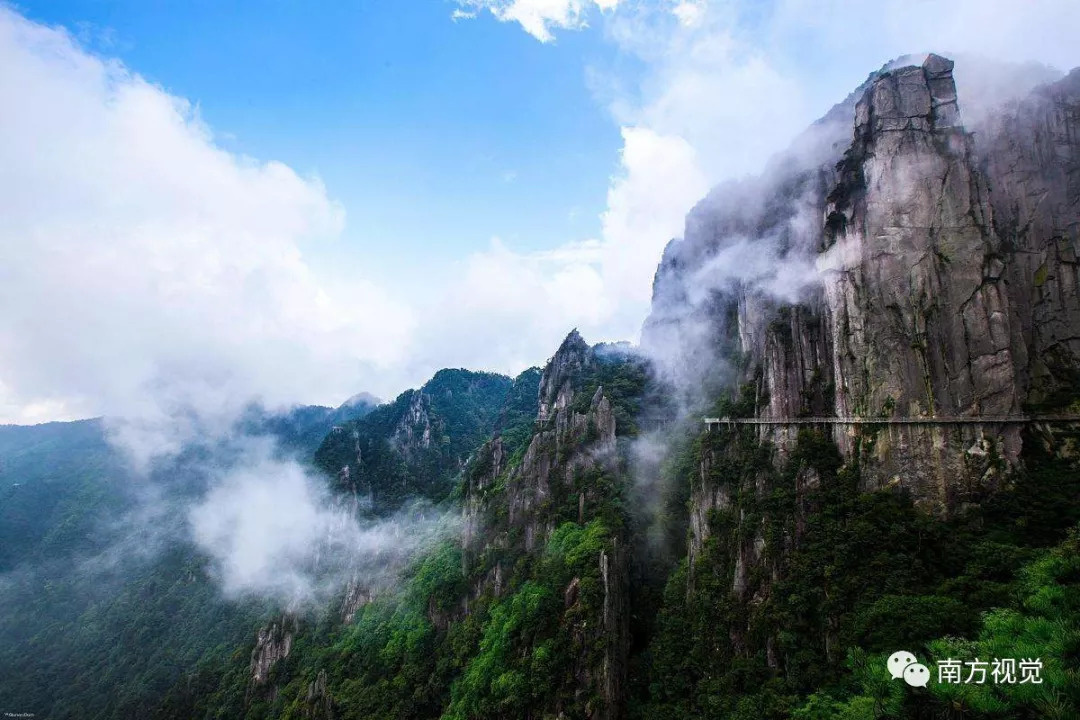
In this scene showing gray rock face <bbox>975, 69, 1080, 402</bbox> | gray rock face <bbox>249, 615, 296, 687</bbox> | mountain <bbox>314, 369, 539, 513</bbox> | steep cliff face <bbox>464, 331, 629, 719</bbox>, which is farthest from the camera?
mountain <bbox>314, 369, 539, 513</bbox>

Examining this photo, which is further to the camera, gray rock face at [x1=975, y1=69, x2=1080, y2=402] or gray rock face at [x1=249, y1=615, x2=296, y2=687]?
gray rock face at [x1=249, y1=615, x2=296, y2=687]

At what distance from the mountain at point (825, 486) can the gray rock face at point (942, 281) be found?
14 cm

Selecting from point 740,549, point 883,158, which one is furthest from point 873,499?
point 883,158

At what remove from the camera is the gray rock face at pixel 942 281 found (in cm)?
2933

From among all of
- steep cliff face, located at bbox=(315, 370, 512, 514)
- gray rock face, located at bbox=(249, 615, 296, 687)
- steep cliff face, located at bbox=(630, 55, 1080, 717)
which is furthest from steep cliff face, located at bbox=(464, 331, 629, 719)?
gray rock face, located at bbox=(249, 615, 296, 687)

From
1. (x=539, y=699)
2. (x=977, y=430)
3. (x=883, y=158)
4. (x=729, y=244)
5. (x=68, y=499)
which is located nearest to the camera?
(x=977, y=430)

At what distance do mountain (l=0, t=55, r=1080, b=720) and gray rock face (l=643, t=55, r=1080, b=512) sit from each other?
144 mm

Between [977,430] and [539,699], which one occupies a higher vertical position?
[977,430]

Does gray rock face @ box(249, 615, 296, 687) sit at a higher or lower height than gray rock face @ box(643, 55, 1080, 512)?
lower

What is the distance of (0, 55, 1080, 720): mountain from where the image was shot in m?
26.0

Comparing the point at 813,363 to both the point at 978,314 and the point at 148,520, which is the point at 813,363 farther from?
the point at 148,520

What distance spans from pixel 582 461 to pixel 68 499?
487 feet

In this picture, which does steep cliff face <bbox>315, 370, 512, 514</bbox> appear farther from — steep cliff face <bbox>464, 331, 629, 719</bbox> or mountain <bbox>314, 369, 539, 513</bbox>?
steep cliff face <bbox>464, 331, 629, 719</bbox>

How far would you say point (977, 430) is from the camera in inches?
1134
